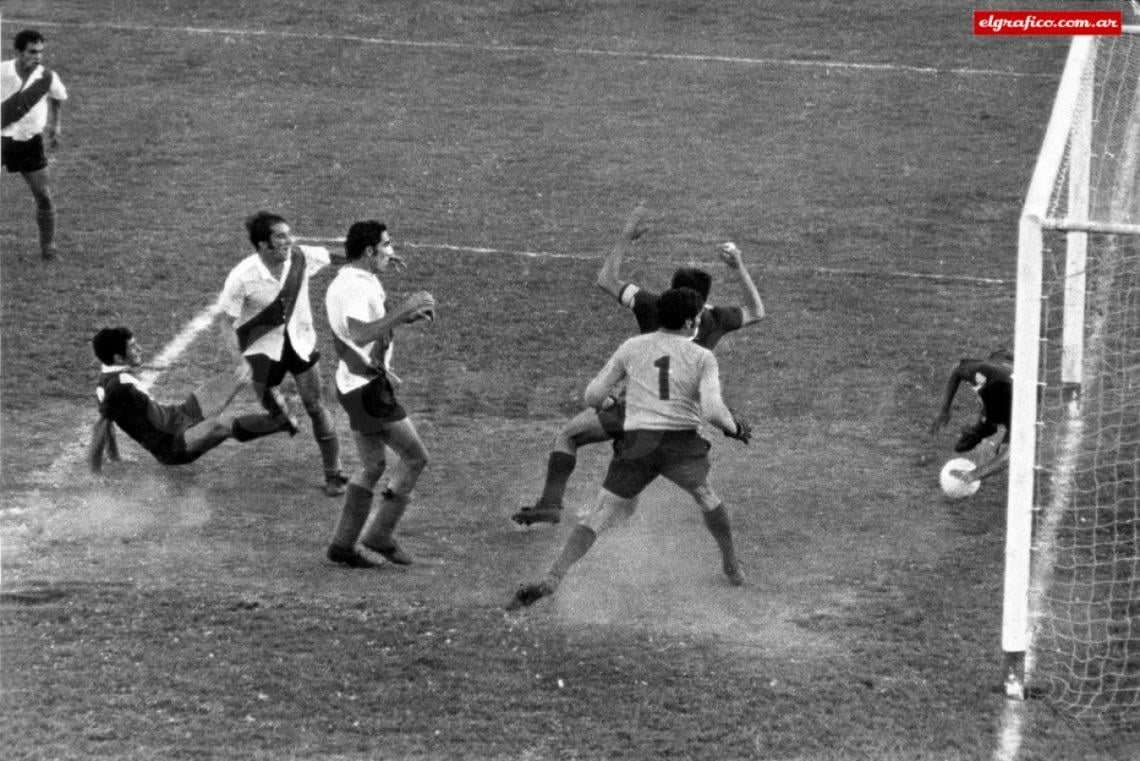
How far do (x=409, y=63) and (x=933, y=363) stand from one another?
1074cm

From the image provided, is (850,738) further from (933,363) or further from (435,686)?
(933,363)

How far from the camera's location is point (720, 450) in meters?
15.1

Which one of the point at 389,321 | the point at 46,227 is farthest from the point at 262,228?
the point at 46,227

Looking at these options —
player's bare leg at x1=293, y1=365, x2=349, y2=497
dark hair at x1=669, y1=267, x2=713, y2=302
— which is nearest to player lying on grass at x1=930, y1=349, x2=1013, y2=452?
dark hair at x1=669, y1=267, x2=713, y2=302

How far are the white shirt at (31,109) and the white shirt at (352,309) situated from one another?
281 inches

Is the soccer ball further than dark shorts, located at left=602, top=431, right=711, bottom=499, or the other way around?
the soccer ball

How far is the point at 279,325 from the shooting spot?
1404 centimetres

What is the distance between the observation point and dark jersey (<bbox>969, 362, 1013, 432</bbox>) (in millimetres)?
13500

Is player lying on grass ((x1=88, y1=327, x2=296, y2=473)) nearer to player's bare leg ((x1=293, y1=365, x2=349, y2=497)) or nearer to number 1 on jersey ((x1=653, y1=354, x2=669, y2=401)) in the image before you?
player's bare leg ((x1=293, y1=365, x2=349, y2=497))

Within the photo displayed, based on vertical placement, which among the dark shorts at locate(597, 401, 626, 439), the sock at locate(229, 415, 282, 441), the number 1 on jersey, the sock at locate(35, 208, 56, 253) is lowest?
the sock at locate(229, 415, 282, 441)

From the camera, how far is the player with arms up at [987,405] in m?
Answer: 13.5

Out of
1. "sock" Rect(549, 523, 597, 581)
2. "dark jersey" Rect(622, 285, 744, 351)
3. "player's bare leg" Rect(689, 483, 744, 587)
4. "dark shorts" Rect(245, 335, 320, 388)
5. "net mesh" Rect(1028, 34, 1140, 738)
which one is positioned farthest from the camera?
"dark shorts" Rect(245, 335, 320, 388)

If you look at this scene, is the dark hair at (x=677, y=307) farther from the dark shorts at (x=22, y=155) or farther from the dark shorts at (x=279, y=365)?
the dark shorts at (x=22, y=155)

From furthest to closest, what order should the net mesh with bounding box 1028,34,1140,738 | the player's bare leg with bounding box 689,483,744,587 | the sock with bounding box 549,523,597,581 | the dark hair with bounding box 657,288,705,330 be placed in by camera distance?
the player's bare leg with bounding box 689,483,744,587 < the dark hair with bounding box 657,288,705,330 < the sock with bounding box 549,523,597,581 < the net mesh with bounding box 1028,34,1140,738
